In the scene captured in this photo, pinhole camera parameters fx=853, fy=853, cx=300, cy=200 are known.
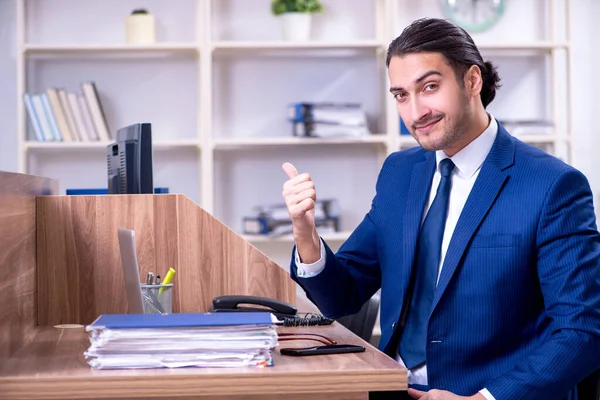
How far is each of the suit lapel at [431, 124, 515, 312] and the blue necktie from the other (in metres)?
0.06

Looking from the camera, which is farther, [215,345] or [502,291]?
[502,291]

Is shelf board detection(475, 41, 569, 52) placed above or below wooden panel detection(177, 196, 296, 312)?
above

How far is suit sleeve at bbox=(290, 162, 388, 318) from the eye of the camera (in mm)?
1894

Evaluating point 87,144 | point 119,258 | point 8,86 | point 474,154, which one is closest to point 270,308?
point 119,258

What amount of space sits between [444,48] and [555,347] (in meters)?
0.66

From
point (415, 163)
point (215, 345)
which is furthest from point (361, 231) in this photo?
point (215, 345)

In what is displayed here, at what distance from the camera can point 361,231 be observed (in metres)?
2.07

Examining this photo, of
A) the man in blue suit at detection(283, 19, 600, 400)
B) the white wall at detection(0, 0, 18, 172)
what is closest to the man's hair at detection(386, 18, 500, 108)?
the man in blue suit at detection(283, 19, 600, 400)

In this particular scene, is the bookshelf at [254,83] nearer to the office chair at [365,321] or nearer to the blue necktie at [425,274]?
the office chair at [365,321]

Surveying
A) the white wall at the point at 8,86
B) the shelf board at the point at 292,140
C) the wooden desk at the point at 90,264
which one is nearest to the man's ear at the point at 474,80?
the wooden desk at the point at 90,264

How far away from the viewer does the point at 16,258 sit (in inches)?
65.7

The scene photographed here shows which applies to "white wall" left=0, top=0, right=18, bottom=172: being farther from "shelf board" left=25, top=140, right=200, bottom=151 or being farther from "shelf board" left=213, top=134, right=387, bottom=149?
"shelf board" left=213, top=134, right=387, bottom=149

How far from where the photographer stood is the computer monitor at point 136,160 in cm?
213

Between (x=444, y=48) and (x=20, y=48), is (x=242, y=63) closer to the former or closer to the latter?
(x=20, y=48)
